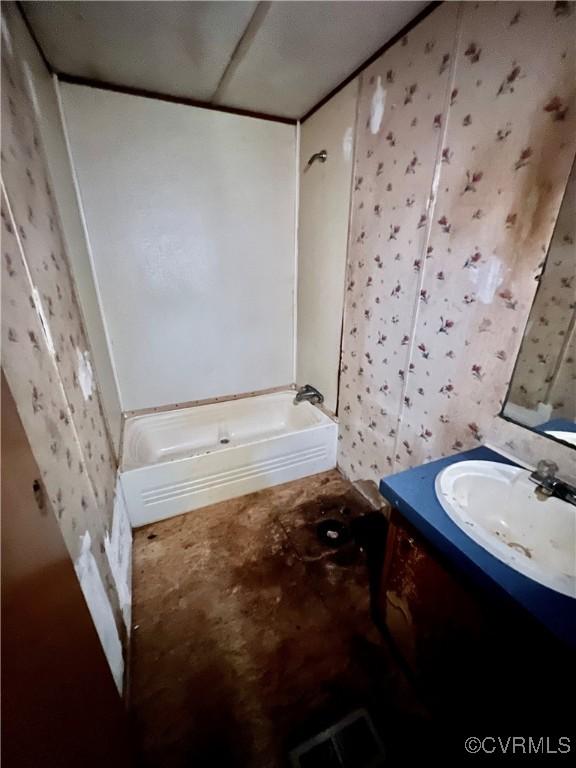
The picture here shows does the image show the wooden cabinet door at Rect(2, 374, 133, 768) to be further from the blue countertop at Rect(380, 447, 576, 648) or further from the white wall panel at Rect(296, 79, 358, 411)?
the white wall panel at Rect(296, 79, 358, 411)

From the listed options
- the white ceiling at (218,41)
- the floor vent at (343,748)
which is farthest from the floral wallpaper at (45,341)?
the floor vent at (343,748)

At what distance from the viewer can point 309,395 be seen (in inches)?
94.8

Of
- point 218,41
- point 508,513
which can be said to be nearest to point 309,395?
point 508,513

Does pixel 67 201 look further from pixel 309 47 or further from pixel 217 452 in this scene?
pixel 217 452

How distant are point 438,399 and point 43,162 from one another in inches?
76.5

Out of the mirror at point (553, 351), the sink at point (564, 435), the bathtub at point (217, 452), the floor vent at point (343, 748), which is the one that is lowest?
the floor vent at point (343, 748)

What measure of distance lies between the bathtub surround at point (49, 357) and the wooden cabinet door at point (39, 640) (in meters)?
0.23

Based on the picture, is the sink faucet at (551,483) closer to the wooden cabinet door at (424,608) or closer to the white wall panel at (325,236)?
the wooden cabinet door at (424,608)

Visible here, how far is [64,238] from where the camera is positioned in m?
1.40

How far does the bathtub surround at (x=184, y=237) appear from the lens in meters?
1.80

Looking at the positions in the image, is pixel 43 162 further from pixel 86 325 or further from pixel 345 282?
pixel 345 282

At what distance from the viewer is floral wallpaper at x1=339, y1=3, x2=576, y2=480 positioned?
3.03 ft

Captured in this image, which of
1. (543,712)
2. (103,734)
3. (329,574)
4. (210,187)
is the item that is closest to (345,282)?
(210,187)

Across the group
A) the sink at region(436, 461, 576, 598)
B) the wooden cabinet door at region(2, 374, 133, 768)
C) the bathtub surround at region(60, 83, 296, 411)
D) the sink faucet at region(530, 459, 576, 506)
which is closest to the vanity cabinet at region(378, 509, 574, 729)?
the sink at region(436, 461, 576, 598)
